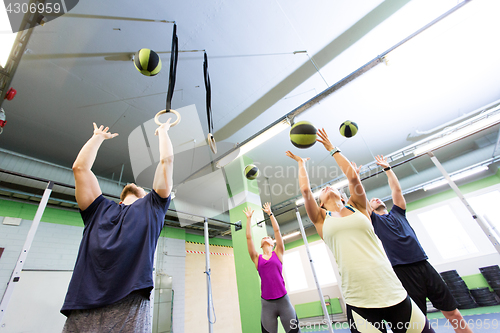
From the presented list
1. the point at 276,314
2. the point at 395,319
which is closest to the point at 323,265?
the point at 276,314

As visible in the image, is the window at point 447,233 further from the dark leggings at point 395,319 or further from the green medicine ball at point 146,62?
the green medicine ball at point 146,62

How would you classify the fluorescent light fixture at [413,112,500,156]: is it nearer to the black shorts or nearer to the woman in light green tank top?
the black shorts

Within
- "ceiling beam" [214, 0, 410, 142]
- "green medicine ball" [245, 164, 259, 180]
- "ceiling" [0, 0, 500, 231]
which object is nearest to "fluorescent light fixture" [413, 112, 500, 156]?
"ceiling" [0, 0, 500, 231]

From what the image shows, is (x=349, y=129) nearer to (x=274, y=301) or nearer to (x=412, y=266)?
(x=412, y=266)

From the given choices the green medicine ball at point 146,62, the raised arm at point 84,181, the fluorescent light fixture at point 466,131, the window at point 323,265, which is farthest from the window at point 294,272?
the raised arm at point 84,181

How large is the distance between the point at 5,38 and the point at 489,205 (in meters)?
11.4

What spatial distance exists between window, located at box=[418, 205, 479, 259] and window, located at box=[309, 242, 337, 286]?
11.9 feet

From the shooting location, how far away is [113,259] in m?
1.00

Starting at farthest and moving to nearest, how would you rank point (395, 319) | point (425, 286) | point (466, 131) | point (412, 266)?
point (466, 131) < point (412, 266) < point (425, 286) < point (395, 319)

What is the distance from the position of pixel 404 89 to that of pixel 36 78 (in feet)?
22.3

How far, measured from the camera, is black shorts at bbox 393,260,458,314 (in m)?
2.24

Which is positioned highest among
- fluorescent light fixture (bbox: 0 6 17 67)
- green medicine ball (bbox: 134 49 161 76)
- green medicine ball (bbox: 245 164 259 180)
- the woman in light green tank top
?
fluorescent light fixture (bbox: 0 6 17 67)

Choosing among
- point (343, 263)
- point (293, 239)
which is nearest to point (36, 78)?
→ point (343, 263)

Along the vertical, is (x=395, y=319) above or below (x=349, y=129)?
below
